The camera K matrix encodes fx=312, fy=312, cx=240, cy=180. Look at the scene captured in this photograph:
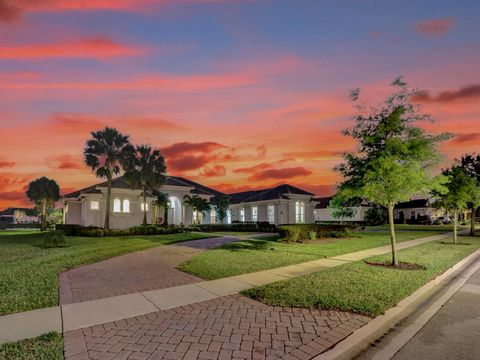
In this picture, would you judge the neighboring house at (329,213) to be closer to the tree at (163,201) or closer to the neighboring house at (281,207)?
the neighboring house at (281,207)

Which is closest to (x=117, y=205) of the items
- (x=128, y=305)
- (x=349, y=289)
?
(x=128, y=305)

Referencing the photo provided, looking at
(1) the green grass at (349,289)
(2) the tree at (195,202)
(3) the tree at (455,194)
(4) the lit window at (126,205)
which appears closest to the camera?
(1) the green grass at (349,289)

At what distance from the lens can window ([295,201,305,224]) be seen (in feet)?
144

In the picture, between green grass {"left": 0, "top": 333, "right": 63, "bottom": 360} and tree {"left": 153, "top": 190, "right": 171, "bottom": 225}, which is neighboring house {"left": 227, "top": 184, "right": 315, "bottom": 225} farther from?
green grass {"left": 0, "top": 333, "right": 63, "bottom": 360}

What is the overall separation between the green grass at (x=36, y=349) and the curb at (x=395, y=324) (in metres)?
3.61

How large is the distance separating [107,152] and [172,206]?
36.8 ft

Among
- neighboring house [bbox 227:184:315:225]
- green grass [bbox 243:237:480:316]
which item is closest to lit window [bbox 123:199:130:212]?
neighboring house [bbox 227:184:315:225]

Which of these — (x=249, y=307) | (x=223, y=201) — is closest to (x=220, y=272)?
(x=249, y=307)

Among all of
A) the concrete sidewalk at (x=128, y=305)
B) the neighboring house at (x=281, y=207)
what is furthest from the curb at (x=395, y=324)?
the neighboring house at (x=281, y=207)

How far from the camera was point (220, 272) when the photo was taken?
972cm

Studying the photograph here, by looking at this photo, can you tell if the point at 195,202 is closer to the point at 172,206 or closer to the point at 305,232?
the point at 172,206

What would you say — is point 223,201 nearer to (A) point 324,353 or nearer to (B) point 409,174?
(B) point 409,174

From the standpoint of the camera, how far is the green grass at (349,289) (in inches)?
251

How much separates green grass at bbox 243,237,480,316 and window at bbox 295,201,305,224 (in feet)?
109
